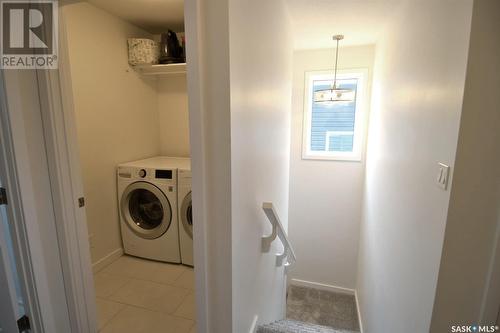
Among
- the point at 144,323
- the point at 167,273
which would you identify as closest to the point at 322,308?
the point at 167,273

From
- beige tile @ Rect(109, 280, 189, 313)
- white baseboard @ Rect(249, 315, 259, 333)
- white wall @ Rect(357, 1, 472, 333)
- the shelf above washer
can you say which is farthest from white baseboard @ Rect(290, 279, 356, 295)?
the shelf above washer

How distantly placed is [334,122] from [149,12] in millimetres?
2587

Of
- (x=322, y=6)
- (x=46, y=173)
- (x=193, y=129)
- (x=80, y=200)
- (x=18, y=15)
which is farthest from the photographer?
(x=322, y=6)

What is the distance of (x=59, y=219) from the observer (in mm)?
1368

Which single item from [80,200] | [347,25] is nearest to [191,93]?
[80,200]

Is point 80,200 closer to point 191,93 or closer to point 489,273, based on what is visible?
point 191,93

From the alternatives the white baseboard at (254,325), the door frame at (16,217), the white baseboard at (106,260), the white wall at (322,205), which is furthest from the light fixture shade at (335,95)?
the white baseboard at (106,260)

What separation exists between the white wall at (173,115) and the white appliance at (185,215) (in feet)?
2.62

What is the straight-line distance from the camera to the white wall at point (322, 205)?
3.39 metres

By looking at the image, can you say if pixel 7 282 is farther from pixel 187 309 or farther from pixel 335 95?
pixel 335 95

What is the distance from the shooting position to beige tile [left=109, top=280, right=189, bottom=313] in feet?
6.31

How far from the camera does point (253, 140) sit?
1.43 metres

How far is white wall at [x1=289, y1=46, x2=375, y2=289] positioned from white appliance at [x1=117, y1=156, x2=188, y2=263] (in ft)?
5.90

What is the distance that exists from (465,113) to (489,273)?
636 mm
